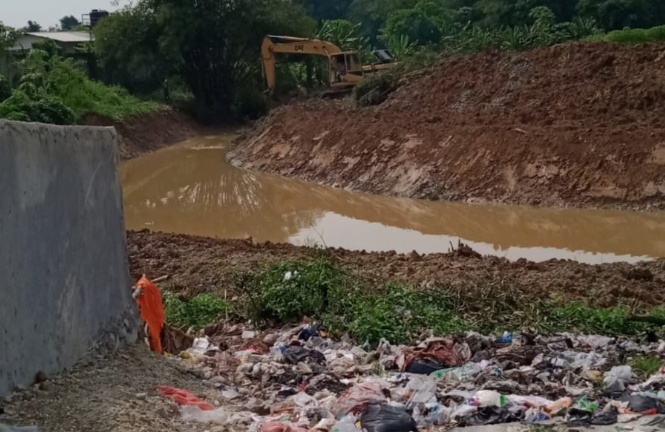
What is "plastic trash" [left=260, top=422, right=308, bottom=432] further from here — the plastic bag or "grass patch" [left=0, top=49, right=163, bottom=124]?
"grass patch" [left=0, top=49, right=163, bottom=124]

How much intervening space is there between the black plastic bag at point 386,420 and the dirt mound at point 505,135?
11935 mm

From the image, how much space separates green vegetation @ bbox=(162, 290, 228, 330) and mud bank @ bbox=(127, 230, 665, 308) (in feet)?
2.49

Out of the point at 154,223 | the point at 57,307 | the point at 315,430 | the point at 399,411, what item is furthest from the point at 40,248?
the point at 154,223

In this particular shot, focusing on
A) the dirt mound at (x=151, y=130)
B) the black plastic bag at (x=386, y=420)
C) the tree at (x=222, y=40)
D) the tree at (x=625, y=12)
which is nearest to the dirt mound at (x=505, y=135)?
the dirt mound at (x=151, y=130)

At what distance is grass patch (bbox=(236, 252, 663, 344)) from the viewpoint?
7.74 metres

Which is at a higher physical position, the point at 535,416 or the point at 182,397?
the point at 182,397

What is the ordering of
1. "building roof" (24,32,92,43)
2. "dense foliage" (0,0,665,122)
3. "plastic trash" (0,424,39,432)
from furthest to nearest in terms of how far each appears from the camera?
"building roof" (24,32,92,43) < "dense foliage" (0,0,665,122) < "plastic trash" (0,424,39,432)

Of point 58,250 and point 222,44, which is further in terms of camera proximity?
point 222,44

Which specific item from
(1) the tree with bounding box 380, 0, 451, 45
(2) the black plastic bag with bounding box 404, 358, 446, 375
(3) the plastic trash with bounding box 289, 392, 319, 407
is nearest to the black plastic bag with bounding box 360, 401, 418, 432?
(3) the plastic trash with bounding box 289, 392, 319, 407

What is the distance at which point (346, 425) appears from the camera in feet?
16.7

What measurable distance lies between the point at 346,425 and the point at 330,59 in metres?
28.1

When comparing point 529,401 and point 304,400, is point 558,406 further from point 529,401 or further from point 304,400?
point 304,400

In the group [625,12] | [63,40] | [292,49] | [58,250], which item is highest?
[63,40]

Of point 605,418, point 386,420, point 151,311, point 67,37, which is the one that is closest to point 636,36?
point 151,311
